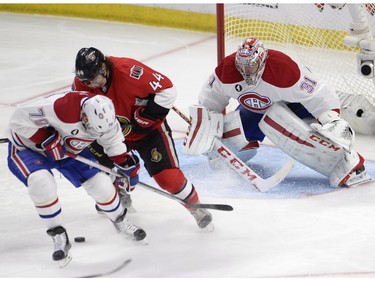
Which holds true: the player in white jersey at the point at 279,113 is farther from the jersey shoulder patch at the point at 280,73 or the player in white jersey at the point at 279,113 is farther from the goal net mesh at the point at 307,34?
the goal net mesh at the point at 307,34

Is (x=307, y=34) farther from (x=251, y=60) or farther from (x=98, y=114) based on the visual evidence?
(x=98, y=114)

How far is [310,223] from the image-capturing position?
4.10 m

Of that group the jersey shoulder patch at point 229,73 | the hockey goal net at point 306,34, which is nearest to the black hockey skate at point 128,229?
the jersey shoulder patch at point 229,73

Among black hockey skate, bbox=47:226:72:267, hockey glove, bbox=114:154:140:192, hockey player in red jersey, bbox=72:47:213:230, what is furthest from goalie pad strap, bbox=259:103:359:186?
black hockey skate, bbox=47:226:72:267

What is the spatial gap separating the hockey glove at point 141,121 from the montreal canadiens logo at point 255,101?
62cm

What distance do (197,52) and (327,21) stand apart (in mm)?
1409

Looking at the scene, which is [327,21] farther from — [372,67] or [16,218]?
[16,218]

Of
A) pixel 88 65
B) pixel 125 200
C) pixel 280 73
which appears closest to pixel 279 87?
pixel 280 73

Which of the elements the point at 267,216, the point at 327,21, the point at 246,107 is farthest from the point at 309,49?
the point at 267,216

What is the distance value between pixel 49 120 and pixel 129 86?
0.46m

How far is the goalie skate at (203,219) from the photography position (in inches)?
158

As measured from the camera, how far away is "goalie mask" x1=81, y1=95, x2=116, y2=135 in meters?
3.61

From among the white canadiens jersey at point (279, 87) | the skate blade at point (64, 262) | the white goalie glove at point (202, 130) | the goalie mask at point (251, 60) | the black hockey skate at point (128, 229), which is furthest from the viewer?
the white goalie glove at point (202, 130)

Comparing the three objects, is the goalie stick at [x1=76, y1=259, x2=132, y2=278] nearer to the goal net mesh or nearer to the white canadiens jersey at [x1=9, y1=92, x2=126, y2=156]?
the white canadiens jersey at [x1=9, y1=92, x2=126, y2=156]
